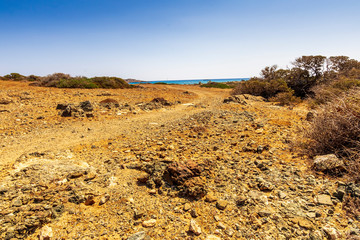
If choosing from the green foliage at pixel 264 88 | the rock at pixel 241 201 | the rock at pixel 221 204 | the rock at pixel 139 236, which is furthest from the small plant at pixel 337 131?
the green foliage at pixel 264 88

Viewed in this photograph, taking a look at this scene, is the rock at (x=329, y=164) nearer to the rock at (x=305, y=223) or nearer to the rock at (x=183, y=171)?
the rock at (x=305, y=223)

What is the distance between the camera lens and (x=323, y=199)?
9.35 feet

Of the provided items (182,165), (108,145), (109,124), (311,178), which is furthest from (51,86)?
(311,178)

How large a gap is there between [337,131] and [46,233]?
5.65 m

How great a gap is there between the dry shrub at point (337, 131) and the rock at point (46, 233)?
17.0 ft

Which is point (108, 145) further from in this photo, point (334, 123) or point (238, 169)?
point (334, 123)

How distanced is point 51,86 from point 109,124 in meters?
15.5

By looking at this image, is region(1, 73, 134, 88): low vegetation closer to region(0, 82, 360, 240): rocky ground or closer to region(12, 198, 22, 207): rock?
region(0, 82, 360, 240): rocky ground

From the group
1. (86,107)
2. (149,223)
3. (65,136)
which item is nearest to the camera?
(149,223)

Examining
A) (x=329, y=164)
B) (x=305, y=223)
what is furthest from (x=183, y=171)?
(x=329, y=164)

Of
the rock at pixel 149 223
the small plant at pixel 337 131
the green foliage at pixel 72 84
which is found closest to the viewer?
the rock at pixel 149 223

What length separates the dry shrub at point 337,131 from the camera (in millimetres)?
3764

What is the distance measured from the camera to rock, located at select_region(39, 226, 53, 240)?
2273mm

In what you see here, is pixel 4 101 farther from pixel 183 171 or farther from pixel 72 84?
pixel 183 171
